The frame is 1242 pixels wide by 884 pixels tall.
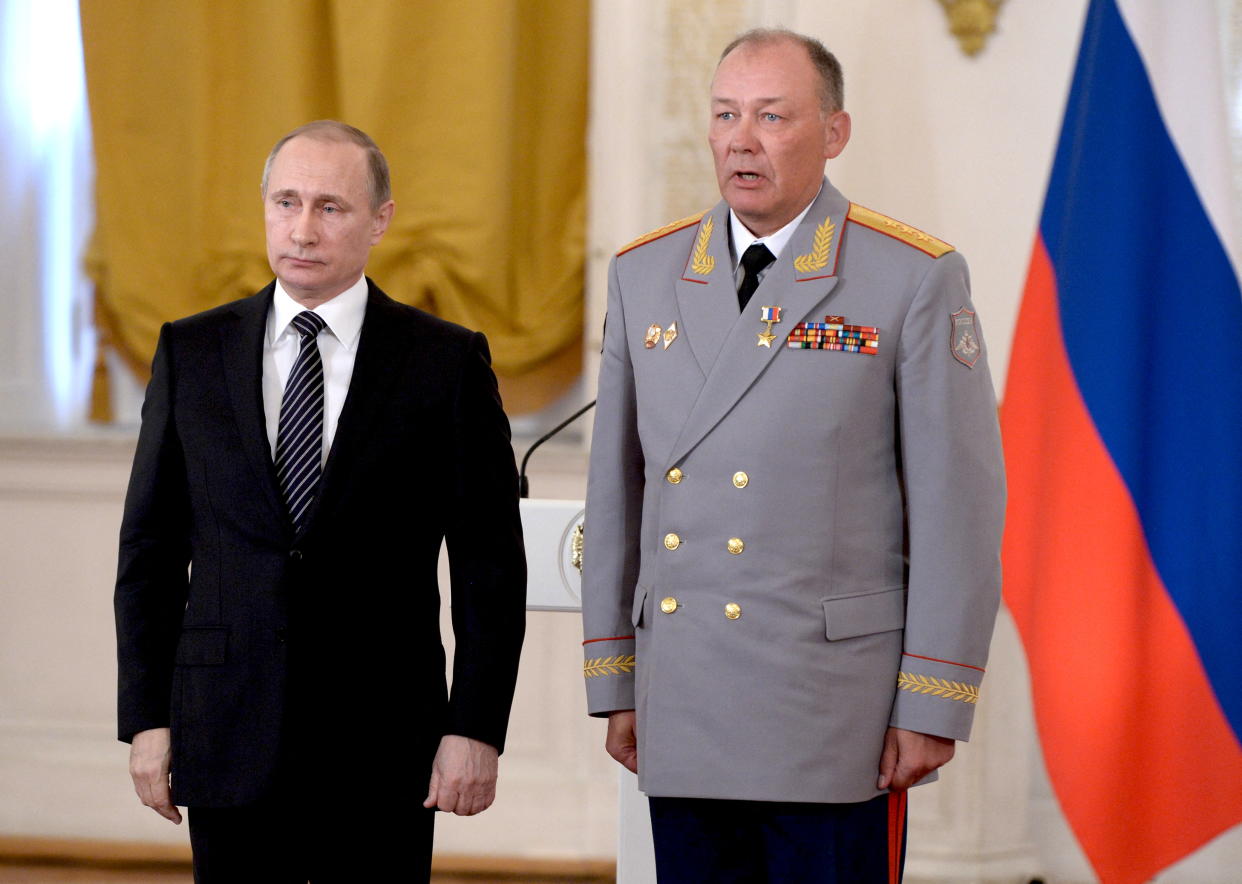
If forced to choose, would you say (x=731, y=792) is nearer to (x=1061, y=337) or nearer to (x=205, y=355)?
(x=205, y=355)

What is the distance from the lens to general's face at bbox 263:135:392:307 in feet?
5.58

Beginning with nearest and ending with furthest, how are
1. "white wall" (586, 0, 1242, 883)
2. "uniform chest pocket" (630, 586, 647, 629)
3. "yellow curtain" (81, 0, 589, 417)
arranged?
"uniform chest pocket" (630, 586, 647, 629)
"white wall" (586, 0, 1242, 883)
"yellow curtain" (81, 0, 589, 417)

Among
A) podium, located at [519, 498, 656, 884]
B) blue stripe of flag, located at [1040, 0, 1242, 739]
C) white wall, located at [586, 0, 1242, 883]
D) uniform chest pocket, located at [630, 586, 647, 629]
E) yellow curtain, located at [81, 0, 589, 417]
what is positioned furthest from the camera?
yellow curtain, located at [81, 0, 589, 417]

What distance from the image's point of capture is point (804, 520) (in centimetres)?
163

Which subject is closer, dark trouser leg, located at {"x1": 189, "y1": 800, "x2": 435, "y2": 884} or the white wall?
dark trouser leg, located at {"x1": 189, "y1": 800, "x2": 435, "y2": 884}

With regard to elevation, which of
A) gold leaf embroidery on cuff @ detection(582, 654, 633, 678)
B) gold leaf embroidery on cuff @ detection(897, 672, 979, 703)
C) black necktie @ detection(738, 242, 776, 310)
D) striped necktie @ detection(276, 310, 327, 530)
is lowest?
gold leaf embroidery on cuff @ detection(582, 654, 633, 678)

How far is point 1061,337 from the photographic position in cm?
278

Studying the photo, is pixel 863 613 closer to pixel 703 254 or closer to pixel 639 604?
pixel 639 604

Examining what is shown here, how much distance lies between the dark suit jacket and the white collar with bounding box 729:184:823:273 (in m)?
0.36

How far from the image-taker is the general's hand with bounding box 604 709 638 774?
1763 mm

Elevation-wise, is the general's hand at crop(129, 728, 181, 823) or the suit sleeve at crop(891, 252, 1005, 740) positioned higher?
the suit sleeve at crop(891, 252, 1005, 740)

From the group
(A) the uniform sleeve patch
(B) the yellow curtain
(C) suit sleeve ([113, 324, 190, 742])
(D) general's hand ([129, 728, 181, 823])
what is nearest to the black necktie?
(A) the uniform sleeve patch

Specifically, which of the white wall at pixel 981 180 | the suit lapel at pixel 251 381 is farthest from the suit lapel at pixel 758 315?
the white wall at pixel 981 180

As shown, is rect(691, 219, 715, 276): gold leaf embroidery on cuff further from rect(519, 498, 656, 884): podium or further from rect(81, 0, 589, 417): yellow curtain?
rect(81, 0, 589, 417): yellow curtain
